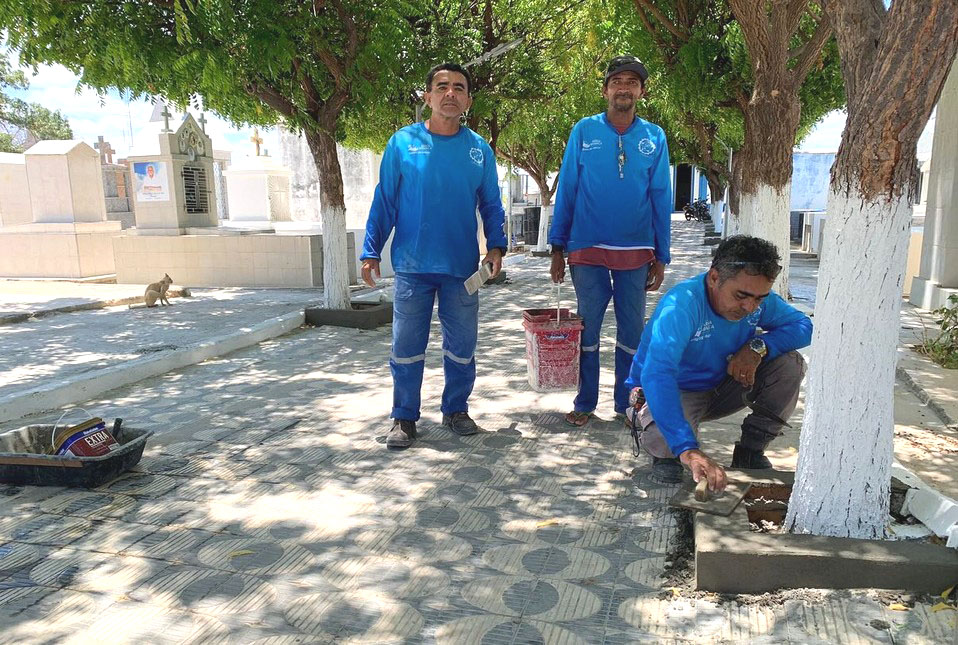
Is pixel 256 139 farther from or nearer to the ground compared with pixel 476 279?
farther from the ground

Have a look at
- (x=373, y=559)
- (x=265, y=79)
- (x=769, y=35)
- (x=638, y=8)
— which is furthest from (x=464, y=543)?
(x=638, y=8)

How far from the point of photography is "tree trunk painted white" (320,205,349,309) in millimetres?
8453

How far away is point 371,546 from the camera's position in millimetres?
2967

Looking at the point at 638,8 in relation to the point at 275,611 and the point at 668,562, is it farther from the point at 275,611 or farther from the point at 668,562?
the point at 275,611

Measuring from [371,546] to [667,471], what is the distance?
4.90 ft

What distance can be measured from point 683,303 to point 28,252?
1447 centimetres

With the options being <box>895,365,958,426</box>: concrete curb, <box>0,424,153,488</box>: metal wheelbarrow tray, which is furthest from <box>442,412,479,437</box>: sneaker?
<box>895,365,958,426</box>: concrete curb

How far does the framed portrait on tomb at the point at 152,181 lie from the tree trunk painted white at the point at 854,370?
12902 mm

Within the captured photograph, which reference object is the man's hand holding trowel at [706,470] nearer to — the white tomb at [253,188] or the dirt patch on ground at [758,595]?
the dirt patch on ground at [758,595]

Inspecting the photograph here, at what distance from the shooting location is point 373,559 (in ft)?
9.38

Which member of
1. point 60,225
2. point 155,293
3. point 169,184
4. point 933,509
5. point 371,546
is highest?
point 169,184

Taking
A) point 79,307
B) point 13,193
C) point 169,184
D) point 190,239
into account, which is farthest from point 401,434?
point 13,193

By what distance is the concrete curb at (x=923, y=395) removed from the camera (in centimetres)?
448

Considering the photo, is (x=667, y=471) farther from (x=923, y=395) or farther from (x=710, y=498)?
(x=923, y=395)
